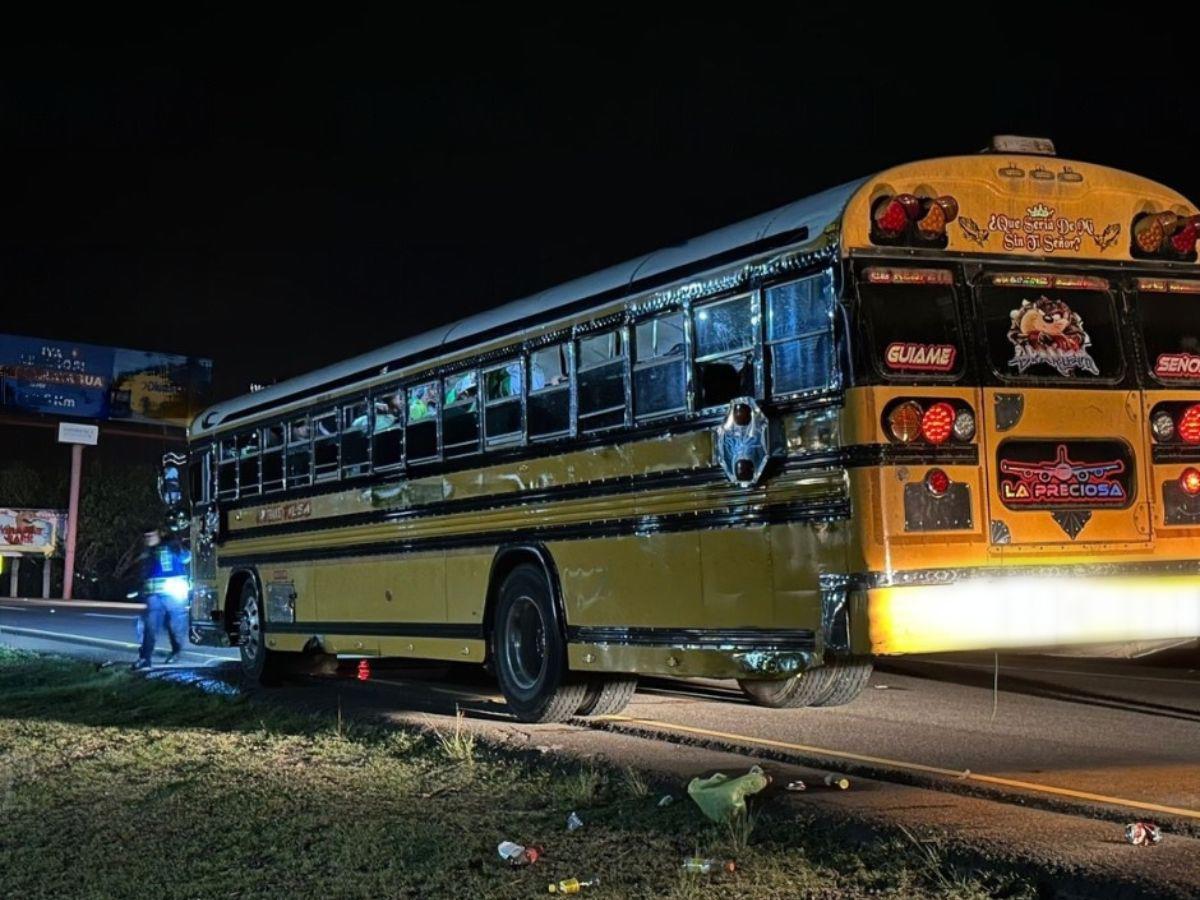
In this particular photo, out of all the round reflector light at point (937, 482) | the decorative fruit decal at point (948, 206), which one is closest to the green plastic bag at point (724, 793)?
the round reflector light at point (937, 482)

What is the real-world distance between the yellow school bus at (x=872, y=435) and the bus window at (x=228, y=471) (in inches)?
230

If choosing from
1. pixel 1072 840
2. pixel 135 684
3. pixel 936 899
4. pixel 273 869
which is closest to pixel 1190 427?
pixel 1072 840

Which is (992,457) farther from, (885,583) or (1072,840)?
(1072,840)

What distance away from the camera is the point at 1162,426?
7617mm

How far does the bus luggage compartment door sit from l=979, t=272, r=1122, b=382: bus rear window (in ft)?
0.47

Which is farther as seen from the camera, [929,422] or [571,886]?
[929,422]

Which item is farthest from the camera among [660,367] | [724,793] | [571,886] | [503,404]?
[503,404]

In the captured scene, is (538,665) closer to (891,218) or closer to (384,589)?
(384,589)

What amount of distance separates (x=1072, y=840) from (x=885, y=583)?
1.67 meters

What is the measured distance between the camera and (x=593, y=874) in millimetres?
5469

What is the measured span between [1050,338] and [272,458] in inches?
333

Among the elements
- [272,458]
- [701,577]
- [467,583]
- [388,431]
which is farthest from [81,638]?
[701,577]

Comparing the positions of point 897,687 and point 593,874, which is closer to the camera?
point 593,874

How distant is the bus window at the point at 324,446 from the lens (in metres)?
12.6
